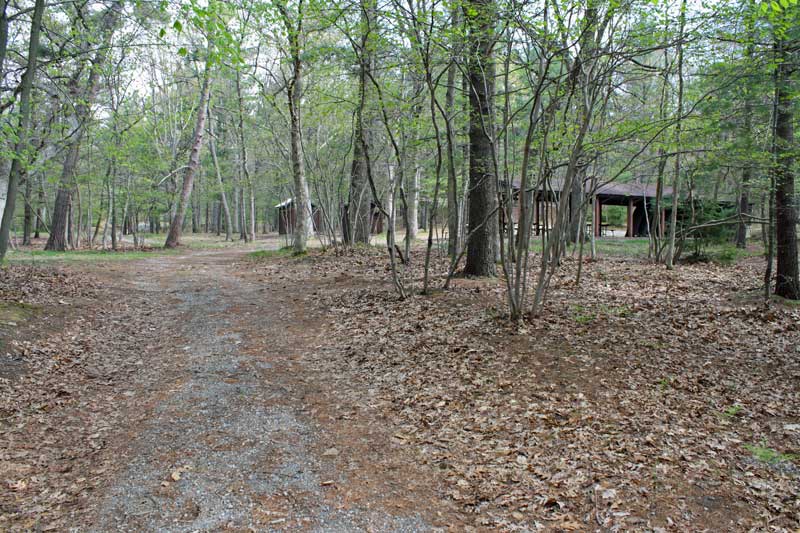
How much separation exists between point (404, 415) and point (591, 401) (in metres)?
1.73

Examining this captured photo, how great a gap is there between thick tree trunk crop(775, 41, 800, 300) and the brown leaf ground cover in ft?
1.76

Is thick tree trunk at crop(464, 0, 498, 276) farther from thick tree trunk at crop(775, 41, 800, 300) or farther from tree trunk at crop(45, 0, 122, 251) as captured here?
tree trunk at crop(45, 0, 122, 251)

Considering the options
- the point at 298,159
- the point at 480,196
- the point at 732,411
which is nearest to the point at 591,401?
the point at 732,411

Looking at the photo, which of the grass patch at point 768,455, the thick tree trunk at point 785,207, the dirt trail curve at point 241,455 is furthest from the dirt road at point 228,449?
the thick tree trunk at point 785,207

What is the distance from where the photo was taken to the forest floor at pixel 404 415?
10.9ft

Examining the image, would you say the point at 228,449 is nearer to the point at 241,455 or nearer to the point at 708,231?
the point at 241,455

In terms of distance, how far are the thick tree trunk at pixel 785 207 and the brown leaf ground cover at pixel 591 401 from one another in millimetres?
535

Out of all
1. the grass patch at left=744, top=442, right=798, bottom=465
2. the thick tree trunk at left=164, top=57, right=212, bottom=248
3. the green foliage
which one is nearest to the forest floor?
the grass patch at left=744, top=442, right=798, bottom=465

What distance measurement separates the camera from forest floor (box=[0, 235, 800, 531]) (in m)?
3.32

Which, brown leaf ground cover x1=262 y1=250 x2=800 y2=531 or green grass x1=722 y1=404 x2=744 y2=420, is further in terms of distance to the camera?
green grass x1=722 y1=404 x2=744 y2=420

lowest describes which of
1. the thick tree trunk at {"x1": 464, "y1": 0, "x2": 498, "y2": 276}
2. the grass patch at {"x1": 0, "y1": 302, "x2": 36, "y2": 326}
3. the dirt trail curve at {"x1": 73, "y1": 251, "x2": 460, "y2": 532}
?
the dirt trail curve at {"x1": 73, "y1": 251, "x2": 460, "y2": 532}

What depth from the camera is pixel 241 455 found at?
4008mm

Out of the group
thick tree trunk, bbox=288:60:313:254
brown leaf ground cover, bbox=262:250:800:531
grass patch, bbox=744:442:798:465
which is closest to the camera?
brown leaf ground cover, bbox=262:250:800:531

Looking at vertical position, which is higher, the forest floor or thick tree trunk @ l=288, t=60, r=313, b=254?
thick tree trunk @ l=288, t=60, r=313, b=254
